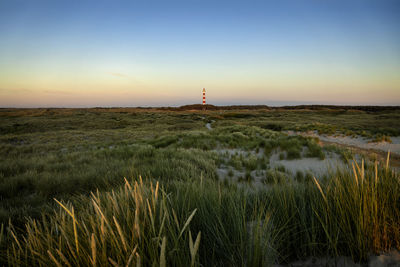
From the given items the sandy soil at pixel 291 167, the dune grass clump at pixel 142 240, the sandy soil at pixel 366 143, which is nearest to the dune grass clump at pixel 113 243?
the dune grass clump at pixel 142 240

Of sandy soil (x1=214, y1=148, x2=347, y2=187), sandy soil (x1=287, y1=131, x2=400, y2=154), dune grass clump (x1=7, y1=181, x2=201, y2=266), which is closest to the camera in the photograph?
dune grass clump (x1=7, y1=181, x2=201, y2=266)

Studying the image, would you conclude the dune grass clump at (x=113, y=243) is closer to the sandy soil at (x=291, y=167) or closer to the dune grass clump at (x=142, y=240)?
the dune grass clump at (x=142, y=240)

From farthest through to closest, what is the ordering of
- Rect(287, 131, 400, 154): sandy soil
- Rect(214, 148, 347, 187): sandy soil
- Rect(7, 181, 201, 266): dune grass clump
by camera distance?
Rect(287, 131, 400, 154): sandy soil
Rect(214, 148, 347, 187): sandy soil
Rect(7, 181, 201, 266): dune grass clump

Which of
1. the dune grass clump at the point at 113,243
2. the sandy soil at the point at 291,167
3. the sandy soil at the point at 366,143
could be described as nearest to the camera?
the dune grass clump at the point at 113,243

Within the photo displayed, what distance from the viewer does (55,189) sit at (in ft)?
10.8

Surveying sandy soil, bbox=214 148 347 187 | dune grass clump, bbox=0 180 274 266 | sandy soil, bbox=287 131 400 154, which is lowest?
sandy soil, bbox=287 131 400 154

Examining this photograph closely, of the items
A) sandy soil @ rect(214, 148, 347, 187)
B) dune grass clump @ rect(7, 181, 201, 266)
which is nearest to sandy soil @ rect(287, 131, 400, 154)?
sandy soil @ rect(214, 148, 347, 187)

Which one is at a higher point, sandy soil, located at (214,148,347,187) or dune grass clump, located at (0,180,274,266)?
dune grass clump, located at (0,180,274,266)

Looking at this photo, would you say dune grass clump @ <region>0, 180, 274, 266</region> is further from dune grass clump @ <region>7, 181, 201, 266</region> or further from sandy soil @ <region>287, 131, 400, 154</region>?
sandy soil @ <region>287, 131, 400, 154</region>

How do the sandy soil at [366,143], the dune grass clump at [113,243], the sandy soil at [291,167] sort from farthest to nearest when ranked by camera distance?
the sandy soil at [366,143], the sandy soil at [291,167], the dune grass clump at [113,243]

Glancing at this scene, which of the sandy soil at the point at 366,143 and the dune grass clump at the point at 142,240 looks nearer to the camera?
the dune grass clump at the point at 142,240

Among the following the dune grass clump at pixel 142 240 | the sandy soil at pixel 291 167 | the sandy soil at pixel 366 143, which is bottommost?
the sandy soil at pixel 366 143

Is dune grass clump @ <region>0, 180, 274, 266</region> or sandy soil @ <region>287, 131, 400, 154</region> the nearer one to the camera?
dune grass clump @ <region>0, 180, 274, 266</region>

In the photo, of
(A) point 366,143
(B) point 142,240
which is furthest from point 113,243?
(A) point 366,143
